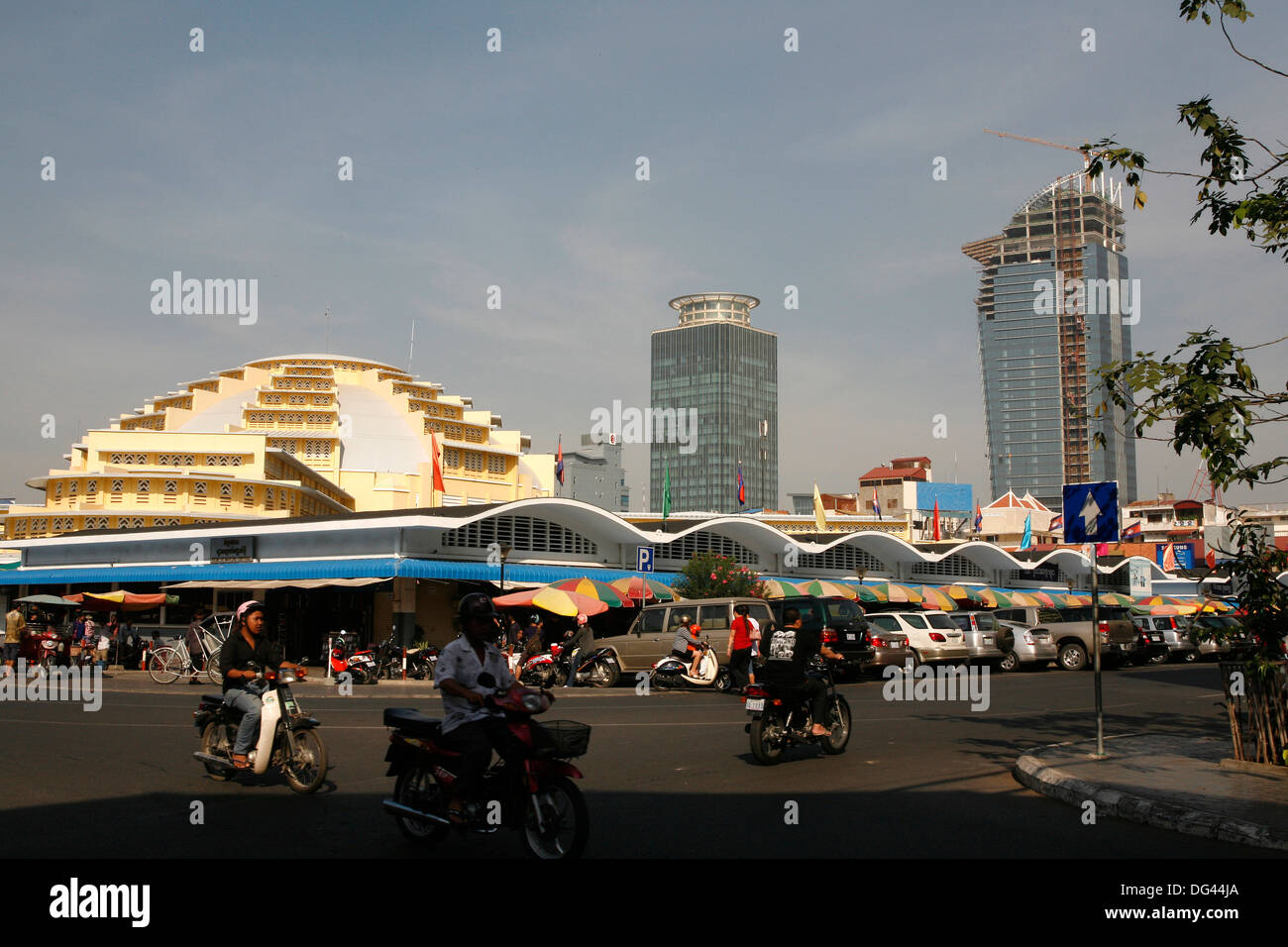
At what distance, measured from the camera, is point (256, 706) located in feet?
30.9

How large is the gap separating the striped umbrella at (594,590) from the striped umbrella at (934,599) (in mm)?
16980

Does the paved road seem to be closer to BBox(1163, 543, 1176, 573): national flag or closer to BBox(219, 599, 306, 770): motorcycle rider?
BBox(219, 599, 306, 770): motorcycle rider

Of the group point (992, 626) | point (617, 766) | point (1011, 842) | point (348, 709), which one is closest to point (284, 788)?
point (617, 766)

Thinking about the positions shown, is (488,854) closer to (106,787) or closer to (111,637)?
(106,787)

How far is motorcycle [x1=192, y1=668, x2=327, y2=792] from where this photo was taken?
9320mm

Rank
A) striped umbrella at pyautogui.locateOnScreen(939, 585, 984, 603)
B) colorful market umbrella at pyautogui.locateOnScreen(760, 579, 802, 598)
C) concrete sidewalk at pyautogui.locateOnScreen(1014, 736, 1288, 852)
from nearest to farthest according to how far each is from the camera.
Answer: concrete sidewalk at pyautogui.locateOnScreen(1014, 736, 1288, 852)
colorful market umbrella at pyautogui.locateOnScreen(760, 579, 802, 598)
striped umbrella at pyautogui.locateOnScreen(939, 585, 984, 603)

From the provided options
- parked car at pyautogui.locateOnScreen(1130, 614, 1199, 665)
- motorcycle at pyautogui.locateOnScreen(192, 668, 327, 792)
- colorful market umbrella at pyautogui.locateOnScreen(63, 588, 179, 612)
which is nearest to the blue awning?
colorful market umbrella at pyautogui.locateOnScreen(63, 588, 179, 612)

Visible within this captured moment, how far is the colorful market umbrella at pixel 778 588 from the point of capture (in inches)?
1420

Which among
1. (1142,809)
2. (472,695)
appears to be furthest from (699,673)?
(472,695)

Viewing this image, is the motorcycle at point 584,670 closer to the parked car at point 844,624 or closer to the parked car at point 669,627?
the parked car at point 669,627

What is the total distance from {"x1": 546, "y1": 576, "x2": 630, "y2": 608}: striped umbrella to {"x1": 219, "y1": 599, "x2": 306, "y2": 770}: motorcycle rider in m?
18.3

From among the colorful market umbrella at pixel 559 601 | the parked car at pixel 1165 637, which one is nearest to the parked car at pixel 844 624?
the colorful market umbrella at pixel 559 601

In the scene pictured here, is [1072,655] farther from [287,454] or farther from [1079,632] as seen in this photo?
[287,454]
